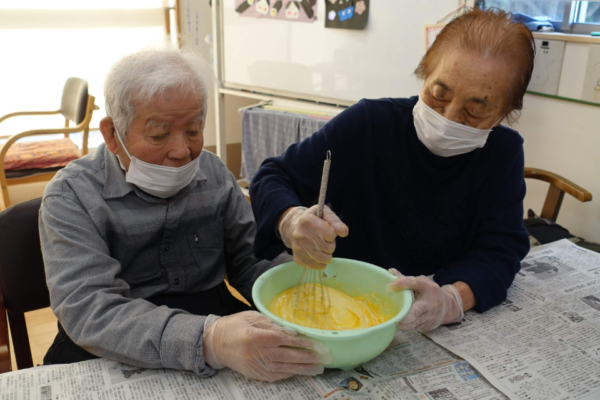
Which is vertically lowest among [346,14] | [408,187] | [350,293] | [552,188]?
[552,188]

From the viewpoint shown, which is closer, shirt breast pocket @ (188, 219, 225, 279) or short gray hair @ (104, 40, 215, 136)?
short gray hair @ (104, 40, 215, 136)

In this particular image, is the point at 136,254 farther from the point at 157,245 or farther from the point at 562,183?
the point at 562,183

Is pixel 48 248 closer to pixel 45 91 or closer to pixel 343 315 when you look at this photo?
pixel 343 315

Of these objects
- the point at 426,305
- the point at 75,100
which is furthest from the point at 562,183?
the point at 75,100

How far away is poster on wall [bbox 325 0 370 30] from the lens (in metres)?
2.50

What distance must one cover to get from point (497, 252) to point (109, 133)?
954 mm

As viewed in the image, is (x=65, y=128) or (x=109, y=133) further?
(x=65, y=128)

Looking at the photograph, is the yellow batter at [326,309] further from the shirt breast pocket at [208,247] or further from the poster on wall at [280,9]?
the poster on wall at [280,9]

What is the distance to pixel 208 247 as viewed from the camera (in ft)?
4.14

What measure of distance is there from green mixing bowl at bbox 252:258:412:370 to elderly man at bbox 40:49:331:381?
3cm

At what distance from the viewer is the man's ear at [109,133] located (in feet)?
3.60

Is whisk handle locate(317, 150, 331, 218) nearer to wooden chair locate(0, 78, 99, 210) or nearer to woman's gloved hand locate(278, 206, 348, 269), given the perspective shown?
woman's gloved hand locate(278, 206, 348, 269)

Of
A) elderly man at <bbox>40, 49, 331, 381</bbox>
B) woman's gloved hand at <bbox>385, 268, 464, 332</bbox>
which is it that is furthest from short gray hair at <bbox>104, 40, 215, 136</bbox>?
woman's gloved hand at <bbox>385, 268, 464, 332</bbox>

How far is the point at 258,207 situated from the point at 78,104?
2721 millimetres
